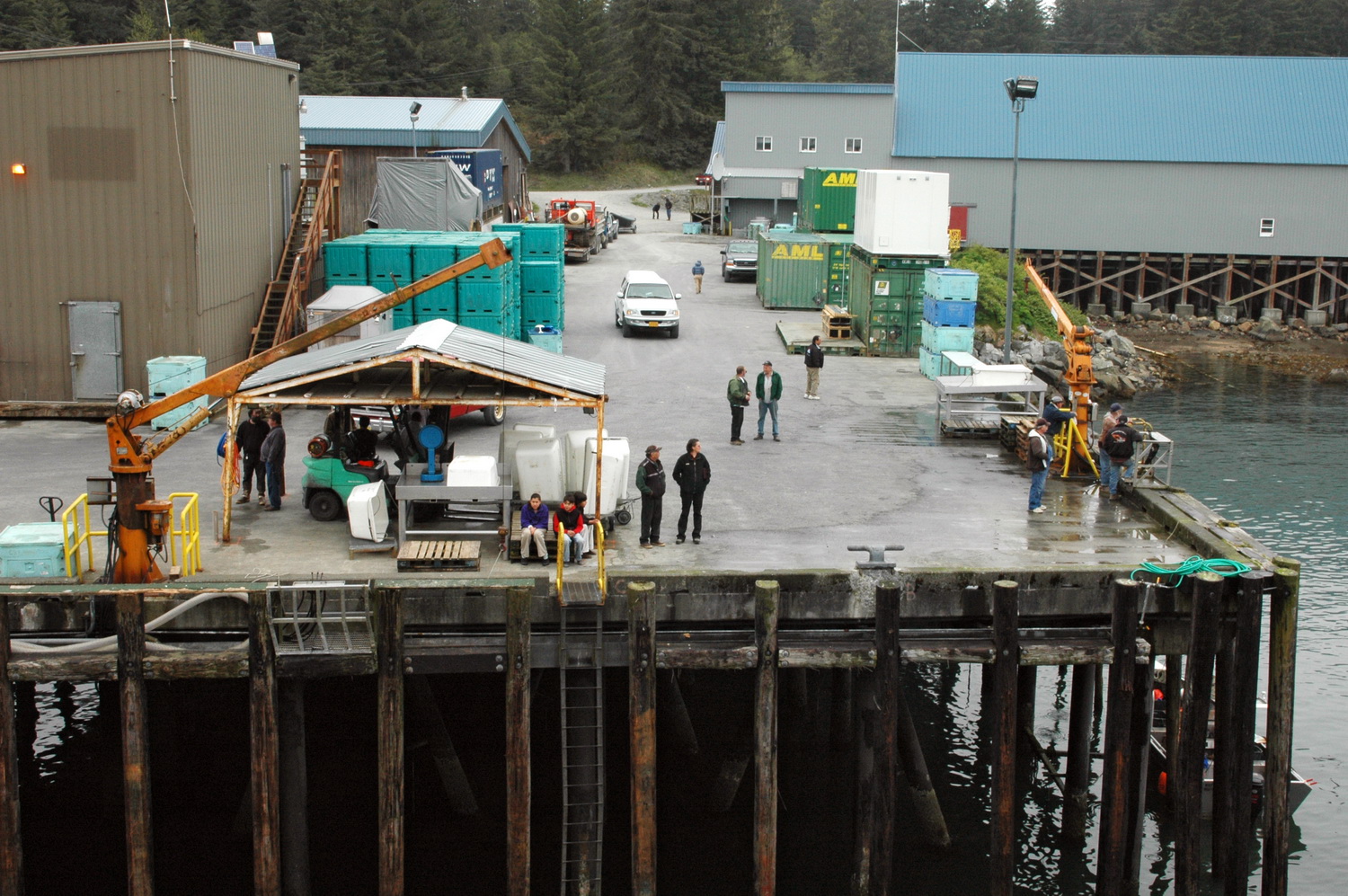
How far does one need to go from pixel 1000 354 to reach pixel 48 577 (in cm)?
3026

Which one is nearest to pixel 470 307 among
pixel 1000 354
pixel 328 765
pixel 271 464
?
pixel 271 464

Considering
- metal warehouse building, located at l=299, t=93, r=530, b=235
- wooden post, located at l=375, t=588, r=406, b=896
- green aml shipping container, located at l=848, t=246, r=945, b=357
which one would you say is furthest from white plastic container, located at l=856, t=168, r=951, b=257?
wooden post, located at l=375, t=588, r=406, b=896

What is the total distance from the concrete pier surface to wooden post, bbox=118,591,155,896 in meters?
1.83

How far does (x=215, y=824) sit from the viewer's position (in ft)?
56.9

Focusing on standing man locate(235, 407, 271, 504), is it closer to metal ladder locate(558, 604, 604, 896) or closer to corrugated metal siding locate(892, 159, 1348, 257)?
metal ladder locate(558, 604, 604, 896)

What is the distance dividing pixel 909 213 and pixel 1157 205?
1061 inches

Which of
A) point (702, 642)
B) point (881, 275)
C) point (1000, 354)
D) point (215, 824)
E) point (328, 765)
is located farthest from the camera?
point (1000, 354)

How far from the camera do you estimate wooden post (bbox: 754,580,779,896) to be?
1438 centimetres

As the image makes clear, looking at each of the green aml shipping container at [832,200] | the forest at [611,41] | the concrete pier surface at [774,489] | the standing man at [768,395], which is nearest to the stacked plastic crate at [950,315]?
the concrete pier surface at [774,489]

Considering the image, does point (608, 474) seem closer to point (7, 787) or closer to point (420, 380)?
point (420, 380)

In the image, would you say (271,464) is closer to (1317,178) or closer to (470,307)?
(470,307)

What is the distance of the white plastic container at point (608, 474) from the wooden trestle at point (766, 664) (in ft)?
9.16

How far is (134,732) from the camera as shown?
45.5 feet

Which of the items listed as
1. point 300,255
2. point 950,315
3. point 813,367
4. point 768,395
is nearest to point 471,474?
point 768,395
